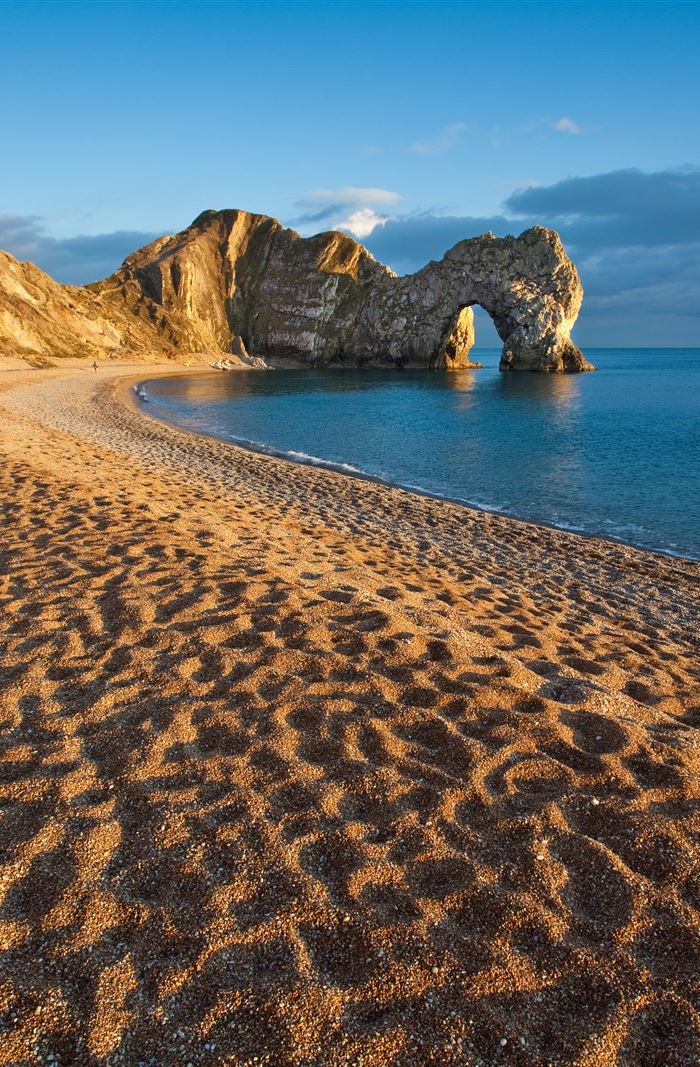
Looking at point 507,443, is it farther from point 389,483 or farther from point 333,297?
point 333,297

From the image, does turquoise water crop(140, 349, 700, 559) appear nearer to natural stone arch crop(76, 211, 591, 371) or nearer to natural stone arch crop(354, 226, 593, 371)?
natural stone arch crop(354, 226, 593, 371)

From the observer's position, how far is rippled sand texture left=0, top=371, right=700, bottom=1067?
311 centimetres

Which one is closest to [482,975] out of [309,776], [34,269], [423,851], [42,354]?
[423,851]

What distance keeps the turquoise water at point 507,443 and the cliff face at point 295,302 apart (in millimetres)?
35759

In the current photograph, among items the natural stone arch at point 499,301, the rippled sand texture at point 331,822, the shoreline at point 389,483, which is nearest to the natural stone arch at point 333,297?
the natural stone arch at point 499,301

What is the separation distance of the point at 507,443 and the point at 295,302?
114 metres

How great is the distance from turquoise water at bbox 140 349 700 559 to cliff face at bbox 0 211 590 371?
3576 centimetres

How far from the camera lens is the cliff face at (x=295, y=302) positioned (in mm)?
94688

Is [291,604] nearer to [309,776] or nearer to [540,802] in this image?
[309,776]

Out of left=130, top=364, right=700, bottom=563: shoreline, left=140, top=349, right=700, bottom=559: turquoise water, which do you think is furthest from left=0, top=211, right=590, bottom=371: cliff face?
left=130, top=364, right=700, bottom=563: shoreline

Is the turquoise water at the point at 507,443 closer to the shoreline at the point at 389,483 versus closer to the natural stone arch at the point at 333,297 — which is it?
the shoreline at the point at 389,483

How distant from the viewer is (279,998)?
319 cm

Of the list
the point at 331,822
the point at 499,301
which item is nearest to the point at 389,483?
the point at 331,822

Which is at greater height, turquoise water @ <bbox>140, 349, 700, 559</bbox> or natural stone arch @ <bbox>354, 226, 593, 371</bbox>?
natural stone arch @ <bbox>354, 226, 593, 371</bbox>
